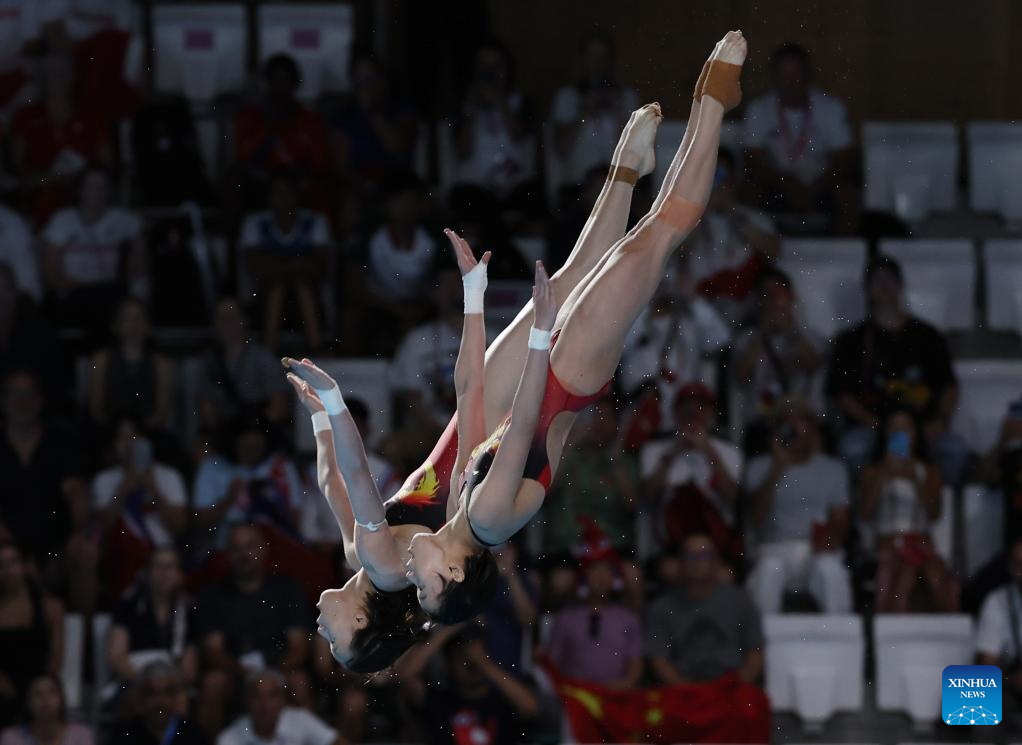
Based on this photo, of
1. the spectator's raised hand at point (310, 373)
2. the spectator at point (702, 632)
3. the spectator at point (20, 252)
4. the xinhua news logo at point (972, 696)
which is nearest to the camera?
the spectator's raised hand at point (310, 373)

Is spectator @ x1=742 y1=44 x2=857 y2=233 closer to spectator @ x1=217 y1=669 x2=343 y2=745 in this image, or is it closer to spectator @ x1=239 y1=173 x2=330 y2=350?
spectator @ x1=239 y1=173 x2=330 y2=350

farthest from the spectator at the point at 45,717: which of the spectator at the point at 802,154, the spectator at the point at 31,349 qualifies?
the spectator at the point at 802,154

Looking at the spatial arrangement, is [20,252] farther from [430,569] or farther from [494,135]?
[430,569]

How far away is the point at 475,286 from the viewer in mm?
5258

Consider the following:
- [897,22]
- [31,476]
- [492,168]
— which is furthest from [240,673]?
[897,22]

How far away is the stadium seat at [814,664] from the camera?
24.2ft

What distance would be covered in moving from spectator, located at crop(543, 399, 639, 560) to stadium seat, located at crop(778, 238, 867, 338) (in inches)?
48.6

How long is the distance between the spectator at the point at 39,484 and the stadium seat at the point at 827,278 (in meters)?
3.34

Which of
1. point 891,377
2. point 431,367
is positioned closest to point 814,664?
point 891,377

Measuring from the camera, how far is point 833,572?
7594 millimetres

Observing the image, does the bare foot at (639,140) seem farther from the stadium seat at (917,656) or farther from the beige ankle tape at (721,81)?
the stadium seat at (917,656)

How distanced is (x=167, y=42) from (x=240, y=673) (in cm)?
361

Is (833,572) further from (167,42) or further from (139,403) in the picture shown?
(167,42)

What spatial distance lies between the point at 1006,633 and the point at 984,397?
1293mm
